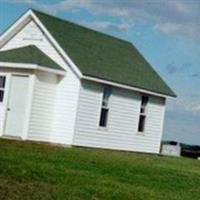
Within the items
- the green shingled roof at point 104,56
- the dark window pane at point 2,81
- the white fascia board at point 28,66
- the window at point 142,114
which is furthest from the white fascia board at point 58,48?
the window at point 142,114

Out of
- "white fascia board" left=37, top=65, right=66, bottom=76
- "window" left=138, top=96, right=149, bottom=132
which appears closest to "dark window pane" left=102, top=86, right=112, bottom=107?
"white fascia board" left=37, top=65, right=66, bottom=76

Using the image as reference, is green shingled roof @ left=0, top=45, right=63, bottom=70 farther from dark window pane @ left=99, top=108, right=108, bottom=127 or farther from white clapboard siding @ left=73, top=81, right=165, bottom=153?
dark window pane @ left=99, top=108, right=108, bottom=127

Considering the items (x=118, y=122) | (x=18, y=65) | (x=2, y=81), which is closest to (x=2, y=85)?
(x=2, y=81)

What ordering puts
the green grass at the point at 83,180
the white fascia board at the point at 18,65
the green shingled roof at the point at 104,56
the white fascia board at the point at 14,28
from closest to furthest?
the green grass at the point at 83,180
the white fascia board at the point at 18,65
the green shingled roof at the point at 104,56
the white fascia board at the point at 14,28

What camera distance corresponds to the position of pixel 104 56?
38.5m

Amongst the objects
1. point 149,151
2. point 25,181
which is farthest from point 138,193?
point 149,151

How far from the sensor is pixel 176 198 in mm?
18125

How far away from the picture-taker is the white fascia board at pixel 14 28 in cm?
3644

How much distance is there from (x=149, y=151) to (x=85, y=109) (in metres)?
7.23

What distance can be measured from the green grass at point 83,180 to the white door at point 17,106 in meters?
8.73

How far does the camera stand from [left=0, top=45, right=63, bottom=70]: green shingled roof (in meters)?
33.8

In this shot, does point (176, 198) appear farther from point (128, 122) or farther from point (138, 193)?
point (128, 122)

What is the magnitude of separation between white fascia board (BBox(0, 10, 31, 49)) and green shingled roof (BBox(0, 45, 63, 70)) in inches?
64.2

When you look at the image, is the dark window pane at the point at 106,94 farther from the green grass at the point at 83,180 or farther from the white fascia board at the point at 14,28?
the green grass at the point at 83,180
